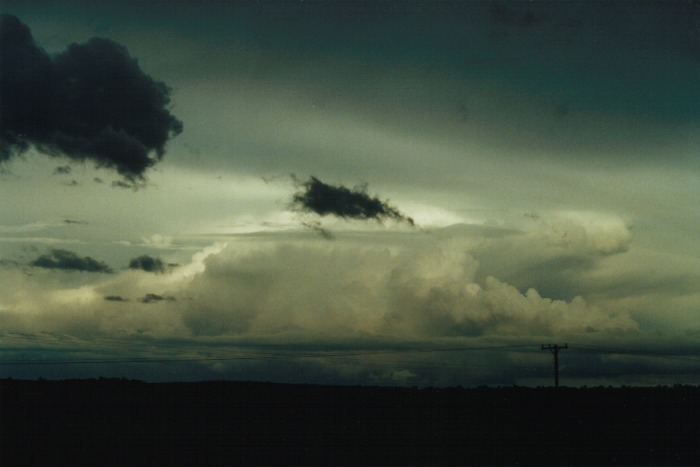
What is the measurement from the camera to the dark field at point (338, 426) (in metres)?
44.7

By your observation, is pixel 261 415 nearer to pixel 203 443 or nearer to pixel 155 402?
pixel 155 402

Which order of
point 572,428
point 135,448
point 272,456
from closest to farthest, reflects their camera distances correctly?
1. point 272,456
2. point 135,448
3. point 572,428

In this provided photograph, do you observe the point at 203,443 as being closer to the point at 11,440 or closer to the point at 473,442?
the point at 11,440

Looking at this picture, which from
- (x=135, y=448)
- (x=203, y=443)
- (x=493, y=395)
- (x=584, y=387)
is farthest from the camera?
(x=584, y=387)

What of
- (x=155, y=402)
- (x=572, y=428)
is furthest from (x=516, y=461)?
(x=155, y=402)

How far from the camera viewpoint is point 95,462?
41219mm

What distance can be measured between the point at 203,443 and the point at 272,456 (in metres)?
10.1

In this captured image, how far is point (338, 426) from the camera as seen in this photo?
2621 inches

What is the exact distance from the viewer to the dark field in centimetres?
4469

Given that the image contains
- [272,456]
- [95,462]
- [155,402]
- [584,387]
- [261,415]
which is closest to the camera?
[95,462]

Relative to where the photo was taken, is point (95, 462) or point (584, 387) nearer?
point (95, 462)

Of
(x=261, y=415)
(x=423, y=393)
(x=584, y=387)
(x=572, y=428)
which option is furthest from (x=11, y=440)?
(x=584, y=387)

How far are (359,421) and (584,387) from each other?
57413mm

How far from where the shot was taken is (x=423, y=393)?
10319 cm
